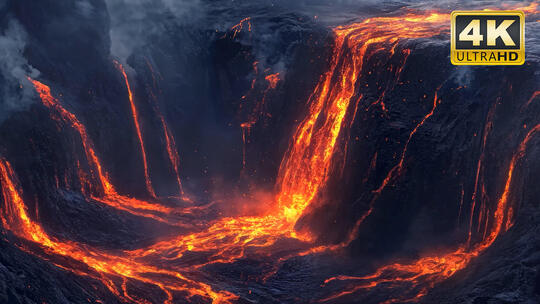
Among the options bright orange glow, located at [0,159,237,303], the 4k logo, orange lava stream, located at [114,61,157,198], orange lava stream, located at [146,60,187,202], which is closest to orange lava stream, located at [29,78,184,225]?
orange lava stream, located at [114,61,157,198]

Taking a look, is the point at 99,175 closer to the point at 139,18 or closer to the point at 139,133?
the point at 139,133

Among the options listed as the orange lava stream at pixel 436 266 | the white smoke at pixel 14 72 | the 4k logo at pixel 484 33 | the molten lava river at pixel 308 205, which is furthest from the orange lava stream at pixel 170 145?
the 4k logo at pixel 484 33

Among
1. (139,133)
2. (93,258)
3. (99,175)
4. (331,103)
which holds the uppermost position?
(331,103)

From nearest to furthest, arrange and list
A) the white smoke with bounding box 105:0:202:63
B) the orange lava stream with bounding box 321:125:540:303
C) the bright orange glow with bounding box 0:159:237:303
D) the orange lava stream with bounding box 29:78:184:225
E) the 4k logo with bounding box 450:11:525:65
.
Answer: the 4k logo with bounding box 450:11:525:65, the orange lava stream with bounding box 321:125:540:303, the bright orange glow with bounding box 0:159:237:303, the orange lava stream with bounding box 29:78:184:225, the white smoke with bounding box 105:0:202:63

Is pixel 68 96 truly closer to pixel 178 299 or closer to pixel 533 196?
pixel 178 299

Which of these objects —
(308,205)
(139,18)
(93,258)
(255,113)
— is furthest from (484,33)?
(139,18)

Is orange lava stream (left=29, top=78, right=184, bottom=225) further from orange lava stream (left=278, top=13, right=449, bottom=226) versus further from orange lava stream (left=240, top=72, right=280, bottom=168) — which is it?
orange lava stream (left=278, top=13, right=449, bottom=226)

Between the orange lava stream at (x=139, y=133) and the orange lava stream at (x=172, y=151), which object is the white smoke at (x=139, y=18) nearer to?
the orange lava stream at (x=139, y=133)
